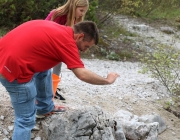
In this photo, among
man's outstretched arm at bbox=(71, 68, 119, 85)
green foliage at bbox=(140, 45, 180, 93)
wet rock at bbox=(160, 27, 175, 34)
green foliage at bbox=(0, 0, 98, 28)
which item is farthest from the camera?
wet rock at bbox=(160, 27, 175, 34)

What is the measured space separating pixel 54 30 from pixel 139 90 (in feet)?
14.6

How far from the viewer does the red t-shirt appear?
3.00m

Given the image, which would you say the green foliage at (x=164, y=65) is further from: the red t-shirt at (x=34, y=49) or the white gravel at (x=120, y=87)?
the red t-shirt at (x=34, y=49)

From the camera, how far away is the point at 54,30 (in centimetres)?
308

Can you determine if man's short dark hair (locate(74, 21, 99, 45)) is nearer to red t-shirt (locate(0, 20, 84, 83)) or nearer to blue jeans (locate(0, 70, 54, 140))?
red t-shirt (locate(0, 20, 84, 83))

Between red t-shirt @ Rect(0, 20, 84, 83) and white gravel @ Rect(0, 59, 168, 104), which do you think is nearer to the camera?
red t-shirt @ Rect(0, 20, 84, 83)

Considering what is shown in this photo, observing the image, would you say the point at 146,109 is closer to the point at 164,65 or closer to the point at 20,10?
the point at 164,65

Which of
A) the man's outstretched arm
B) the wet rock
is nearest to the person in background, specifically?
the man's outstretched arm

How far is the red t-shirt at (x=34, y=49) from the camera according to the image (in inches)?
118

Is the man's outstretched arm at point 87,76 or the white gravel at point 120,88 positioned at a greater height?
the man's outstretched arm at point 87,76

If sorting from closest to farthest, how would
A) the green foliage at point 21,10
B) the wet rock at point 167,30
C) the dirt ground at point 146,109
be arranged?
the dirt ground at point 146,109 → the green foliage at point 21,10 → the wet rock at point 167,30

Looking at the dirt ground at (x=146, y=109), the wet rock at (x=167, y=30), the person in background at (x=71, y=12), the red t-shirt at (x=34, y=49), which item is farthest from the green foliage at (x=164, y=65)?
the wet rock at (x=167, y=30)

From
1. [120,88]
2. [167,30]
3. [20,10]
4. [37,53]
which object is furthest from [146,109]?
[167,30]

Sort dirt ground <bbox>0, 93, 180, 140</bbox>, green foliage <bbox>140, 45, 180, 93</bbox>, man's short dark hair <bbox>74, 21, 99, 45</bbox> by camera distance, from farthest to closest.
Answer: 1. green foliage <bbox>140, 45, 180, 93</bbox>
2. dirt ground <bbox>0, 93, 180, 140</bbox>
3. man's short dark hair <bbox>74, 21, 99, 45</bbox>
